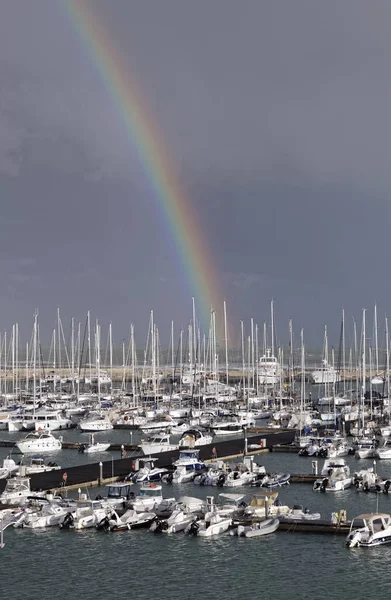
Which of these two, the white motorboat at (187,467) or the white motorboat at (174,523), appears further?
the white motorboat at (187,467)

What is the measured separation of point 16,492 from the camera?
140 ft

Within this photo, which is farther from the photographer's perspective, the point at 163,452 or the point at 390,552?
the point at 163,452

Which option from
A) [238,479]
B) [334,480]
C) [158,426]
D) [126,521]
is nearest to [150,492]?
[126,521]

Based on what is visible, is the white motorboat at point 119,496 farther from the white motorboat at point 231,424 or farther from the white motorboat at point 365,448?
the white motorboat at point 231,424

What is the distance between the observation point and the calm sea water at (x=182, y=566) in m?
29.9

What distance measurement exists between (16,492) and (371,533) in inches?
718

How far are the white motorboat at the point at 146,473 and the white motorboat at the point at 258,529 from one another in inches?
510

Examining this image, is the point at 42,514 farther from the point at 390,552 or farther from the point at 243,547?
the point at 390,552

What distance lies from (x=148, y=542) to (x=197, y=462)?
1640 centimetres

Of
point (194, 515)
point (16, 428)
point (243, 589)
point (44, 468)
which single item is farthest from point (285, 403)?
point (243, 589)

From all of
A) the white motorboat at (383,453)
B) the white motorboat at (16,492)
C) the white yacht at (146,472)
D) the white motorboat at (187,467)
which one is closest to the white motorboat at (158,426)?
the white motorboat at (383,453)

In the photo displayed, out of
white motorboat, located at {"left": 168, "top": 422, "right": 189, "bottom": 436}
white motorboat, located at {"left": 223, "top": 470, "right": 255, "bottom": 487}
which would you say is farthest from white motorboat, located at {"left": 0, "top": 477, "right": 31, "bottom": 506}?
white motorboat, located at {"left": 168, "top": 422, "right": 189, "bottom": 436}

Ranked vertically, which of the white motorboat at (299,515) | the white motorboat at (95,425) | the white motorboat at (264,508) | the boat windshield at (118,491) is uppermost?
the white motorboat at (95,425)

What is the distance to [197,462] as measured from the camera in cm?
5253
